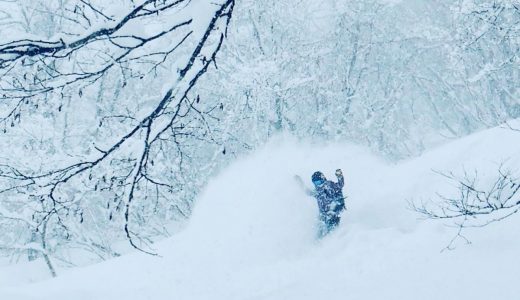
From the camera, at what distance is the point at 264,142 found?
743 inches

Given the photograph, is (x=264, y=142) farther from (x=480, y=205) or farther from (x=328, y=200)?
(x=480, y=205)

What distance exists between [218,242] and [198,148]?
33.0 feet

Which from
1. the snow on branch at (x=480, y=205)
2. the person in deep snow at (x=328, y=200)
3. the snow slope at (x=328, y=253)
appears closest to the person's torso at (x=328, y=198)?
the person in deep snow at (x=328, y=200)

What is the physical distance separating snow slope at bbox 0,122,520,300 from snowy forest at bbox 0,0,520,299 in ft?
0.16

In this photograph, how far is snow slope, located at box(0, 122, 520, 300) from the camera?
6.67 m

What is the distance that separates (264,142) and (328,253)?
9.68m

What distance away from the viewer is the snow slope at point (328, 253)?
6.67 m

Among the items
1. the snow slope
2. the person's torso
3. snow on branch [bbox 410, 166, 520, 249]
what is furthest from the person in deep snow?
snow on branch [bbox 410, 166, 520, 249]

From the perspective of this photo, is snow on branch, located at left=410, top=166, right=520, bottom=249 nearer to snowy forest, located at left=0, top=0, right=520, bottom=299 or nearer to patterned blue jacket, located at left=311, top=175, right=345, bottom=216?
snowy forest, located at left=0, top=0, right=520, bottom=299

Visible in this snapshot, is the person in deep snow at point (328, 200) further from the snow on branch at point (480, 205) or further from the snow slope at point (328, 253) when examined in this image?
the snow on branch at point (480, 205)

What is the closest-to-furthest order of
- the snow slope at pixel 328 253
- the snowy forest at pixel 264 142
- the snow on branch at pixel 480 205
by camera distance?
the snow on branch at pixel 480 205 → the snowy forest at pixel 264 142 → the snow slope at pixel 328 253

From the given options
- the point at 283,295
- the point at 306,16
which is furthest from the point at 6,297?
the point at 306,16

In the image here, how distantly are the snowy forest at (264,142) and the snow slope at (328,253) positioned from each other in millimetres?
48

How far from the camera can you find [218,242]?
1137 centimetres
